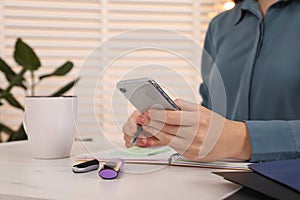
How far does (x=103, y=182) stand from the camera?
59cm

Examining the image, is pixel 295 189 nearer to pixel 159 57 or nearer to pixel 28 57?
pixel 159 57

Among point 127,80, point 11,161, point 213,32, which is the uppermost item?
point 213,32

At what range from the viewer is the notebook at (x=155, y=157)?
710mm

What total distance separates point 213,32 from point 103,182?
0.86 meters

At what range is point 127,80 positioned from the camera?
2.27 feet

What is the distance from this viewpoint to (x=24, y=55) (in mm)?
1624

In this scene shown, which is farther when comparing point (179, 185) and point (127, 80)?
point (127, 80)

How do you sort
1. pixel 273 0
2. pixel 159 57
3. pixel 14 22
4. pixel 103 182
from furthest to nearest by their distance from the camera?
pixel 14 22
pixel 273 0
pixel 159 57
pixel 103 182

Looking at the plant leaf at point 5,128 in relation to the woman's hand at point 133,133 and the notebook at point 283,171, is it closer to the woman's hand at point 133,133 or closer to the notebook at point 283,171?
the woman's hand at point 133,133

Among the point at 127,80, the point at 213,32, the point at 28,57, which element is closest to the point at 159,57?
the point at 127,80

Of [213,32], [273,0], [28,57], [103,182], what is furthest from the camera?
[28,57]

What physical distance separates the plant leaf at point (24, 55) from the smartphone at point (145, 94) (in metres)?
1.00

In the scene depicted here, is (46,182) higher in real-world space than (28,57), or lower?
lower

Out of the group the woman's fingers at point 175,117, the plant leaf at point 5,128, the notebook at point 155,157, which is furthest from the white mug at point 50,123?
the plant leaf at point 5,128
